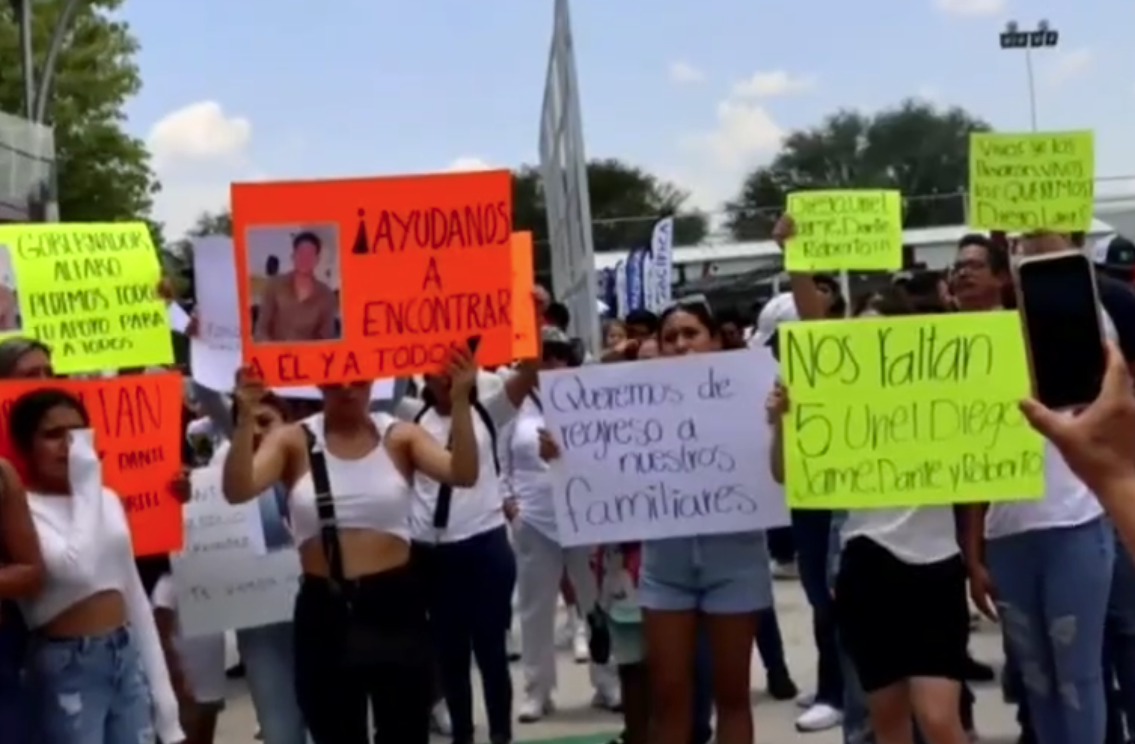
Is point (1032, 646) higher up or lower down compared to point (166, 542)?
lower down

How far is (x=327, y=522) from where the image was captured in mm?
5750

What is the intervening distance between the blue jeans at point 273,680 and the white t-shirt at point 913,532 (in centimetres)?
205

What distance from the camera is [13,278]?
7.01 metres

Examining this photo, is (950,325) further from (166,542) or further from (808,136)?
(808,136)

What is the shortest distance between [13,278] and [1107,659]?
390 centimetres

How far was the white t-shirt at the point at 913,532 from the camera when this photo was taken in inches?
238

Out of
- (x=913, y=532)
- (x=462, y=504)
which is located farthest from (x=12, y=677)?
(x=462, y=504)

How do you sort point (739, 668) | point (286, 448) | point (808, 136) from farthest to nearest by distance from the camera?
point (808, 136) → point (739, 668) → point (286, 448)

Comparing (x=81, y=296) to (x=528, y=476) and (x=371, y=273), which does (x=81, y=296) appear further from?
(x=528, y=476)

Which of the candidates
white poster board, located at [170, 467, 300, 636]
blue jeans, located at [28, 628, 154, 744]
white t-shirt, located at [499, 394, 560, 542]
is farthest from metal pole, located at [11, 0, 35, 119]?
blue jeans, located at [28, 628, 154, 744]

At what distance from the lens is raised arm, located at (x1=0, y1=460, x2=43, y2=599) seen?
5.32 meters

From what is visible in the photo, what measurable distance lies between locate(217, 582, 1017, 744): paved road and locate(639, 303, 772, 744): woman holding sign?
154 centimetres

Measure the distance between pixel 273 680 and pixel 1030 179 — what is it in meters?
4.85

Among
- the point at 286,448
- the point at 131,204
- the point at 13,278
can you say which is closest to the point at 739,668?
the point at 286,448
